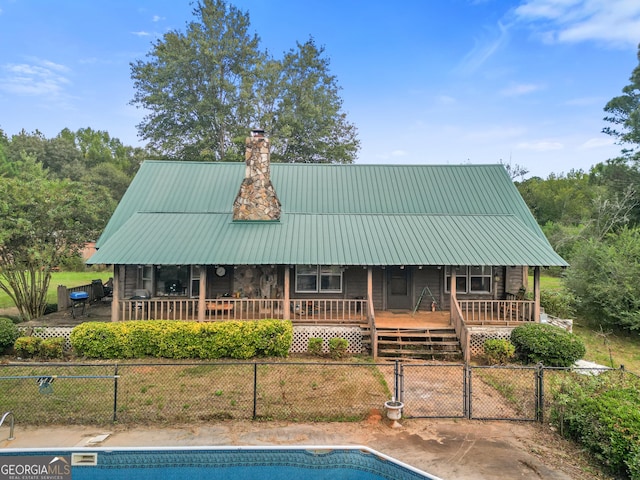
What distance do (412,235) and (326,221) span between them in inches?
143

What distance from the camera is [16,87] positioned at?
43.1 metres

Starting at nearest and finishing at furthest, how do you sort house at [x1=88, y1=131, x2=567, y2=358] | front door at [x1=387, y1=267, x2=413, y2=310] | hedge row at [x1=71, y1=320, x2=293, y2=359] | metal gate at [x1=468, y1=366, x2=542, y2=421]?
metal gate at [x1=468, y1=366, x2=542, y2=421] < hedge row at [x1=71, y1=320, x2=293, y2=359] < house at [x1=88, y1=131, x2=567, y2=358] < front door at [x1=387, y1=267, x2=413, y2=310]

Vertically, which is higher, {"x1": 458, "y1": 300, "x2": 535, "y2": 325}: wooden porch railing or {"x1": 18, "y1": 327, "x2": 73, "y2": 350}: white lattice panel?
{"x1": 458, "y1": 300, "x2": 535, "y2": 325}: wooden porch railing

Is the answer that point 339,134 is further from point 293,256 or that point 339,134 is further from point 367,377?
point 367,377

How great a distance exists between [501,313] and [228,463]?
12.3 meters

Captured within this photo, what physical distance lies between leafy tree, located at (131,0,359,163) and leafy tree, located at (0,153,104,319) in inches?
673

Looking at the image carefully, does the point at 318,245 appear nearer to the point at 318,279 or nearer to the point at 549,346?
the point at 318,279

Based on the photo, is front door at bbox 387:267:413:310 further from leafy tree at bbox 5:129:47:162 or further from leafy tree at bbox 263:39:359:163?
leafy tree at bbox 5:129:47:162

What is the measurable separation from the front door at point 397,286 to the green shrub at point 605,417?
7.39 m

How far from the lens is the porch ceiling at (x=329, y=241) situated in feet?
46.3

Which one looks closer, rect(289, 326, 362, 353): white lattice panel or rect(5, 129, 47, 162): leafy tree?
rect(289, 326, 362, 353): white lattice panel

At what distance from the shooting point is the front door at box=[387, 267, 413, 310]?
16.4 metres

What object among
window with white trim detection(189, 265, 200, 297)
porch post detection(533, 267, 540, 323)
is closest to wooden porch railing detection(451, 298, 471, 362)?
porch post detection(533, 267, 540, 323)

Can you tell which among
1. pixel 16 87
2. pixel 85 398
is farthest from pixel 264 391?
pixel 16 87
